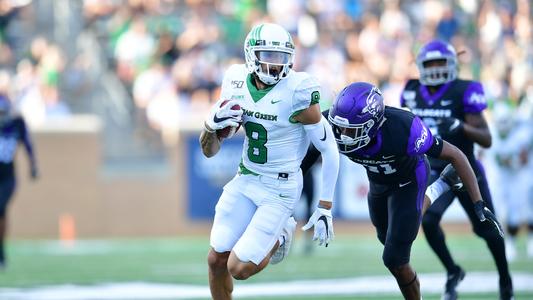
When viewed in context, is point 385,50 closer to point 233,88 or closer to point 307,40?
point 307,40

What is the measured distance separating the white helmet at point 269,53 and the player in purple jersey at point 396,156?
15.0 inches

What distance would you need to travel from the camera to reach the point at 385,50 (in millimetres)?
17391

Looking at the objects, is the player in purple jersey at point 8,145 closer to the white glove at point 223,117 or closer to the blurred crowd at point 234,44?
the blurred crowd at point 234,44

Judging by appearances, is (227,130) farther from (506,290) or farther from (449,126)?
(506,290)

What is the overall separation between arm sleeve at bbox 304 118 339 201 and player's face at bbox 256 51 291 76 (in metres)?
0.39

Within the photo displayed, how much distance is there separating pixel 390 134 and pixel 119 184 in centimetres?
1025

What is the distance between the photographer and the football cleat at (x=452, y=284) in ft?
25.4

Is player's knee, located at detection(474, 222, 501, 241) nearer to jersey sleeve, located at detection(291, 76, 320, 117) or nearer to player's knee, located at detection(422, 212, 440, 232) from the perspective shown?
player's knee, located at detection(422, 212, 440, 232)

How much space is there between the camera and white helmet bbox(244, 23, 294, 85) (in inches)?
251

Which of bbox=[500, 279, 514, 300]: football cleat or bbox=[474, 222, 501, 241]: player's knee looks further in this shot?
bbox=[474, 222, 501, 241]: player's knee

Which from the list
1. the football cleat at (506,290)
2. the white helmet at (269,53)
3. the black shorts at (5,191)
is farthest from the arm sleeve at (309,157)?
the black shorts at (5,191)

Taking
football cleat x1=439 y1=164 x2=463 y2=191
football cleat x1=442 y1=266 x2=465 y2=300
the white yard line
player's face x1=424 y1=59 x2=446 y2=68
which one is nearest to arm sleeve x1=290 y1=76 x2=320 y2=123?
football cleat x1=439 y1=164 x2=463 y2=191

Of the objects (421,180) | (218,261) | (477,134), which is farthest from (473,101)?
(218,261)

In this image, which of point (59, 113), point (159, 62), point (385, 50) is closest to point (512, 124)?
point (385, 50)
